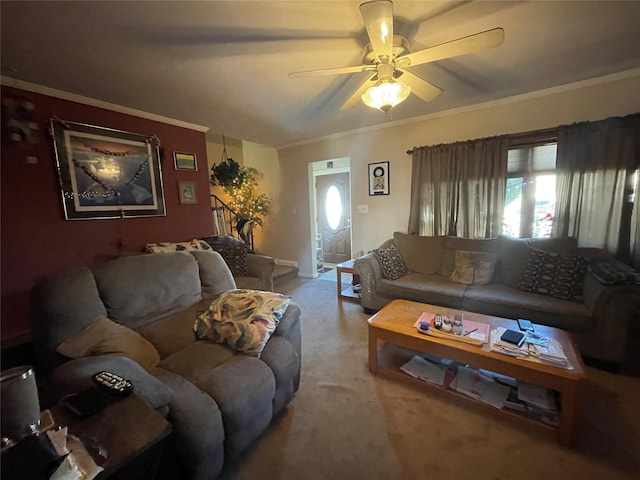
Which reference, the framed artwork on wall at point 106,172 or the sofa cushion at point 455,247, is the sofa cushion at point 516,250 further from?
the framed artwork on wall at point 106,172

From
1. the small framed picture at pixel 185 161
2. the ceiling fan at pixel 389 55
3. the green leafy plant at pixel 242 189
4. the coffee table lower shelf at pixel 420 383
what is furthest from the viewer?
the green leafy plant at pixel 242 189

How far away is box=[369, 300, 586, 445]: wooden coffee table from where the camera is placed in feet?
4.53

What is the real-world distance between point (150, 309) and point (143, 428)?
41.6 inches

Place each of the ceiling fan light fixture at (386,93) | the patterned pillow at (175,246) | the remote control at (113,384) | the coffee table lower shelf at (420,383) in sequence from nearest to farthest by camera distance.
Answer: the remote control at (113,384) → the coffee table lower shelf at (420,383) → the ceiling fan light fixture at (386,93) → the patterned pillow at (175,246)

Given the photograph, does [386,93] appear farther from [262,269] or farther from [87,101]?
[87,101]

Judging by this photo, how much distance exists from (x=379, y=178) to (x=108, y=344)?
Result: 11.3ft

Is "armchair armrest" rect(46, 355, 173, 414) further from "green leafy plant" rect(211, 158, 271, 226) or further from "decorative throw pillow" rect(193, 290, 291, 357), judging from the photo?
"green leafy plant" rect(211, 158, 271, 226)

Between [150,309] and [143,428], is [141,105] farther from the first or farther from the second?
[143,428]

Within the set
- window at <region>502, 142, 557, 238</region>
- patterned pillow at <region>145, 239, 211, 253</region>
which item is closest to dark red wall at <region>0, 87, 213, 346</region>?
patterned pillow at <region>145, 239, 211, 253</region>

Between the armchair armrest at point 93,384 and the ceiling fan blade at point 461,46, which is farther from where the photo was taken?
the ceiling fan blade at point 461,46

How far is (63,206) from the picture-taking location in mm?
2447

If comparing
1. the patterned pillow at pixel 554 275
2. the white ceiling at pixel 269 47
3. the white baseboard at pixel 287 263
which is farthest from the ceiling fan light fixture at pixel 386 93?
the white baseboard at pixel 287 263

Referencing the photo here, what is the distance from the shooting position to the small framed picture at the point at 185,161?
332 cm

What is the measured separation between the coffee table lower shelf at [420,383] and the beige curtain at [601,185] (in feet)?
6.60
